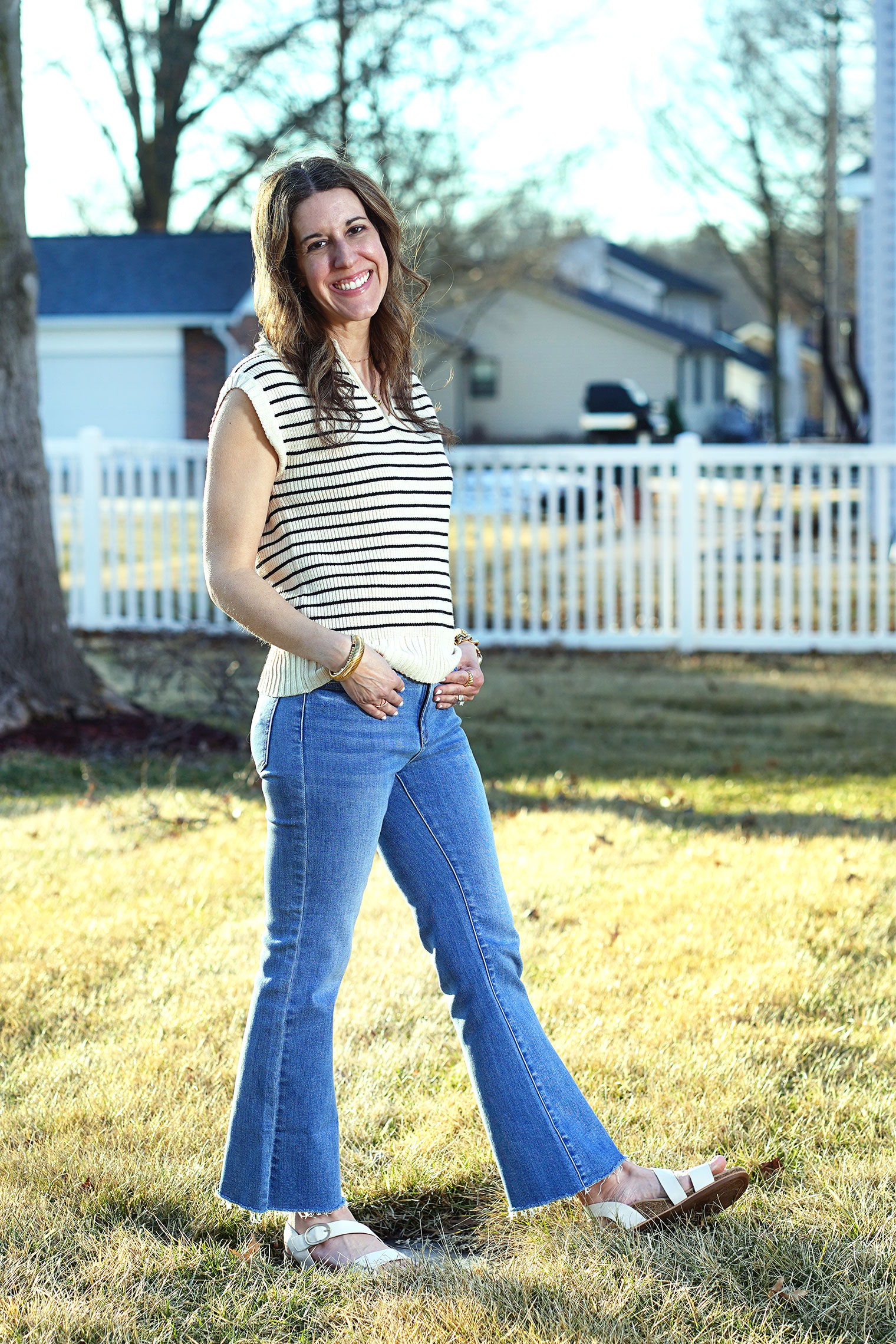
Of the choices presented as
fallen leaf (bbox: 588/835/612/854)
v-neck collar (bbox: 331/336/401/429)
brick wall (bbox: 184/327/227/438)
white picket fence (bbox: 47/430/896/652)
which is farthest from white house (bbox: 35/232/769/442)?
fallen leaf (bbox: 588/835/612/854)

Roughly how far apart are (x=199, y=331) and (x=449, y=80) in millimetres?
7169

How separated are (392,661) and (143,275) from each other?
83.3ft

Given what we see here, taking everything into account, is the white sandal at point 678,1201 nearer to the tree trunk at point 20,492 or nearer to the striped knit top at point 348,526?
the striped knit top at point 348,526

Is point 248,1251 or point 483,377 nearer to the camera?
point 248,1251

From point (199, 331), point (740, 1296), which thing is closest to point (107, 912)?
point (740, 1296)

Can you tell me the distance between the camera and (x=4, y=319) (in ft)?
23.0

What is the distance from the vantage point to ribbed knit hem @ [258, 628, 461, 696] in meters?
2.34

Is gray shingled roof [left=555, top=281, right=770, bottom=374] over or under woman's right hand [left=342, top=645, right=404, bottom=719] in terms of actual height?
over

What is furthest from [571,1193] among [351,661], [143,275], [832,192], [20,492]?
[143,275]

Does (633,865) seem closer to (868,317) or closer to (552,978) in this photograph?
(552,978)

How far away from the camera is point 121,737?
22.8 ft

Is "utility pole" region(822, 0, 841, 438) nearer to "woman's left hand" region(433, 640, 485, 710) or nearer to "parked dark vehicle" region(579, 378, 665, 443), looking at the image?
"parked dark vehicle" region(579, 378, 665, 443)

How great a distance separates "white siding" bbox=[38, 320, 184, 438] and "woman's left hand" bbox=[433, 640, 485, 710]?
23.7 meters

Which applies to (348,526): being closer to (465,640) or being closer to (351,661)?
(351,661)
